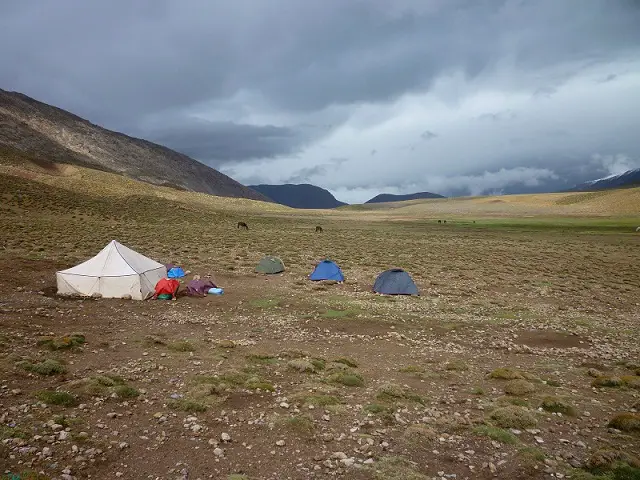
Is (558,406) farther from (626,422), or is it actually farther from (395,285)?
(395,285)

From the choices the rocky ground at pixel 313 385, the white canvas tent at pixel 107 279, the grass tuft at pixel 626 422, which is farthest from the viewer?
the white canvas tent at pixel 107 279

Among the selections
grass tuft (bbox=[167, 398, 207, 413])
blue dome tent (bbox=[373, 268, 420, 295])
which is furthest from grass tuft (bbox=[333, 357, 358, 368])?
blue dome tent (bbox=[373, 268, 420, 295])

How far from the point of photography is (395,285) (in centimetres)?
2723

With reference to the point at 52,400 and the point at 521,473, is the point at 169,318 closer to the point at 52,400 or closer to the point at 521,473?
the point at 52,400

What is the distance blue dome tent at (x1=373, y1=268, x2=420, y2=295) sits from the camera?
88.8 ft

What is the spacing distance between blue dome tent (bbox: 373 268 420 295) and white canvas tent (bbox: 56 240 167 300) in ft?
44.6

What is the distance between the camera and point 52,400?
991 centimetres

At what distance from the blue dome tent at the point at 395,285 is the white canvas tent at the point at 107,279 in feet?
44.6

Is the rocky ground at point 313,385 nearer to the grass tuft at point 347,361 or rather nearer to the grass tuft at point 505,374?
the grass tuft at point 505,374

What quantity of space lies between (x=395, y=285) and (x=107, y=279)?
16.4 metres

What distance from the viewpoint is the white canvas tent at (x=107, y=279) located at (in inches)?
861

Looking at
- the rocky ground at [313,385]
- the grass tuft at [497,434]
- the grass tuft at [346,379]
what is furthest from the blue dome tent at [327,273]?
the grass tuft at [497,434]

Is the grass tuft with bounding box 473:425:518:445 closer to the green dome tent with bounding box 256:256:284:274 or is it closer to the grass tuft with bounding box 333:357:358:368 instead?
the grass tuft with bounding box 333:357:358:368

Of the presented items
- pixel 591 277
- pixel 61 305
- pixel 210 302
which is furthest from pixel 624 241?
pixel 61 305
